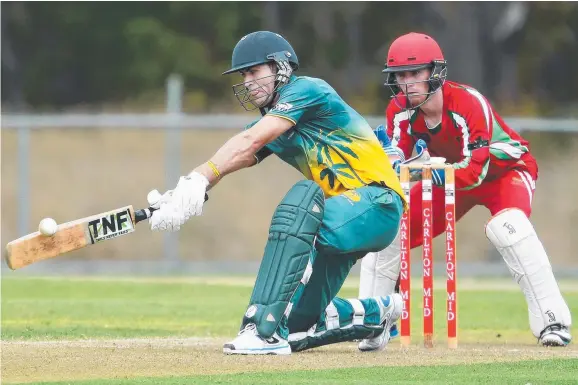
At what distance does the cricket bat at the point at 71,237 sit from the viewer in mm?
6430

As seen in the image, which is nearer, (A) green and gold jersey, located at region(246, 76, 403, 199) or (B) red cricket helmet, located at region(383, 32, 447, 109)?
(A) green and gold jersey, located at region(246, 76, 403, 199)

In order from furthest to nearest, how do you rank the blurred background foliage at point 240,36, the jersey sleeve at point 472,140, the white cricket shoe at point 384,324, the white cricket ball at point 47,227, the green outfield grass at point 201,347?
the blurred background foliage at point 240,36 < the jersey sleeve at point 472,140 < the white cricket shoe at point 384,324 < the white cricket ball at point 47,227 < the green outfield grass at point 201,347

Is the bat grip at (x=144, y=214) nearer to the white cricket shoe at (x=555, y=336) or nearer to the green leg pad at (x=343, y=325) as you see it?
the green leg pad at (x=343, y=325)

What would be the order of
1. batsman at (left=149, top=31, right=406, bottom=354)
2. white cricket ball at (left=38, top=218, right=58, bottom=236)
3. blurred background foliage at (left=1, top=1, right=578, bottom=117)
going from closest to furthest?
white cricket ball at (left=38, top=218, right=58, bottom=236) < batsman at (left=149, top=31, right=406, bottom=354) < blurred background foliage at (left=1, top=1, right=578, bottom=117)

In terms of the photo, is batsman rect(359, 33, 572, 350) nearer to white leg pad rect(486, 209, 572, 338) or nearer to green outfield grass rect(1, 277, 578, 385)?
white leg pad rect(486, 209, 572, 338)

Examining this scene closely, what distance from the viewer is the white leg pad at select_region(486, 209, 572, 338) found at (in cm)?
820

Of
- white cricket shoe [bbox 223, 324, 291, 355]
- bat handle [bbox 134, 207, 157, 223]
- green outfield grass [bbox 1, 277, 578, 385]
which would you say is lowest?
green outfield grass [bbox 1, 277, 578, 385]

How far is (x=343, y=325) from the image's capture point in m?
7.27

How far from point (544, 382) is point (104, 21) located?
79.2ft

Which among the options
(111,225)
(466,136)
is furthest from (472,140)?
(111,225)

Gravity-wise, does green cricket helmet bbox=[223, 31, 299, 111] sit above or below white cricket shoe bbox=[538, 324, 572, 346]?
above

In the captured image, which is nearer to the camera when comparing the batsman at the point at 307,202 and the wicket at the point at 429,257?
the batsman at the point at 307,202

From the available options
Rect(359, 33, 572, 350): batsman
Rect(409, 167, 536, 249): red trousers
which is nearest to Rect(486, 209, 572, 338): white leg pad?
Rect(359, 33, 572, 350): batsman

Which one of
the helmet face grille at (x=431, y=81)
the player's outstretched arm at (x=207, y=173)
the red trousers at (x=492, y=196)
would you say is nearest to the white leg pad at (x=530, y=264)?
Result: the red trousers at (x=492, y=196)
